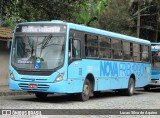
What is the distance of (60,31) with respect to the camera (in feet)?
50.6

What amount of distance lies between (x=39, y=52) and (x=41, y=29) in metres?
0.92

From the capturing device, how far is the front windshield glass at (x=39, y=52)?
15164 millimetres

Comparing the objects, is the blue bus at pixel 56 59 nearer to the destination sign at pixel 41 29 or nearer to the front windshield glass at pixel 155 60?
the destination sign at pixel 41 29

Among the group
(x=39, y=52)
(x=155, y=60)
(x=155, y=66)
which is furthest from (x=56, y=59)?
(x=155, y=60)

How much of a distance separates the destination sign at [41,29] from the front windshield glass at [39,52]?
0.21 meters

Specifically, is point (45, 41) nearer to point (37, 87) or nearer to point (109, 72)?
point (37, 87)

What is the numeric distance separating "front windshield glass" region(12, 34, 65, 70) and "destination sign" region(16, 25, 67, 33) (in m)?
0.21

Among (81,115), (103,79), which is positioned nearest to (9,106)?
(81,115)

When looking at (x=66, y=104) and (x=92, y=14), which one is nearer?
(x=66, y=104)

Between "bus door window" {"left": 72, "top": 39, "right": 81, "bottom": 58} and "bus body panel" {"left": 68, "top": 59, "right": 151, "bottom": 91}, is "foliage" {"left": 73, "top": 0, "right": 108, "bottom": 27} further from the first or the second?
"bus door window" {"left": 72, "top": 39, "right": 81, "bottom": 58}

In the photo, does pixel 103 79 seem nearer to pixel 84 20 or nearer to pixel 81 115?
pixel 81 115

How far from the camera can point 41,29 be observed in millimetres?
15641

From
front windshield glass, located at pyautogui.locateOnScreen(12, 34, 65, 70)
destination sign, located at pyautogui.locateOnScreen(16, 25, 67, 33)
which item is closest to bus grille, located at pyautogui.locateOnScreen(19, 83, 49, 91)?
front windshield glass, located at pyautogui.locateOnScreen(12, 34, 65, 70)

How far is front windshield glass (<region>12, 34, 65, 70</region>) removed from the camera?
597 inches
